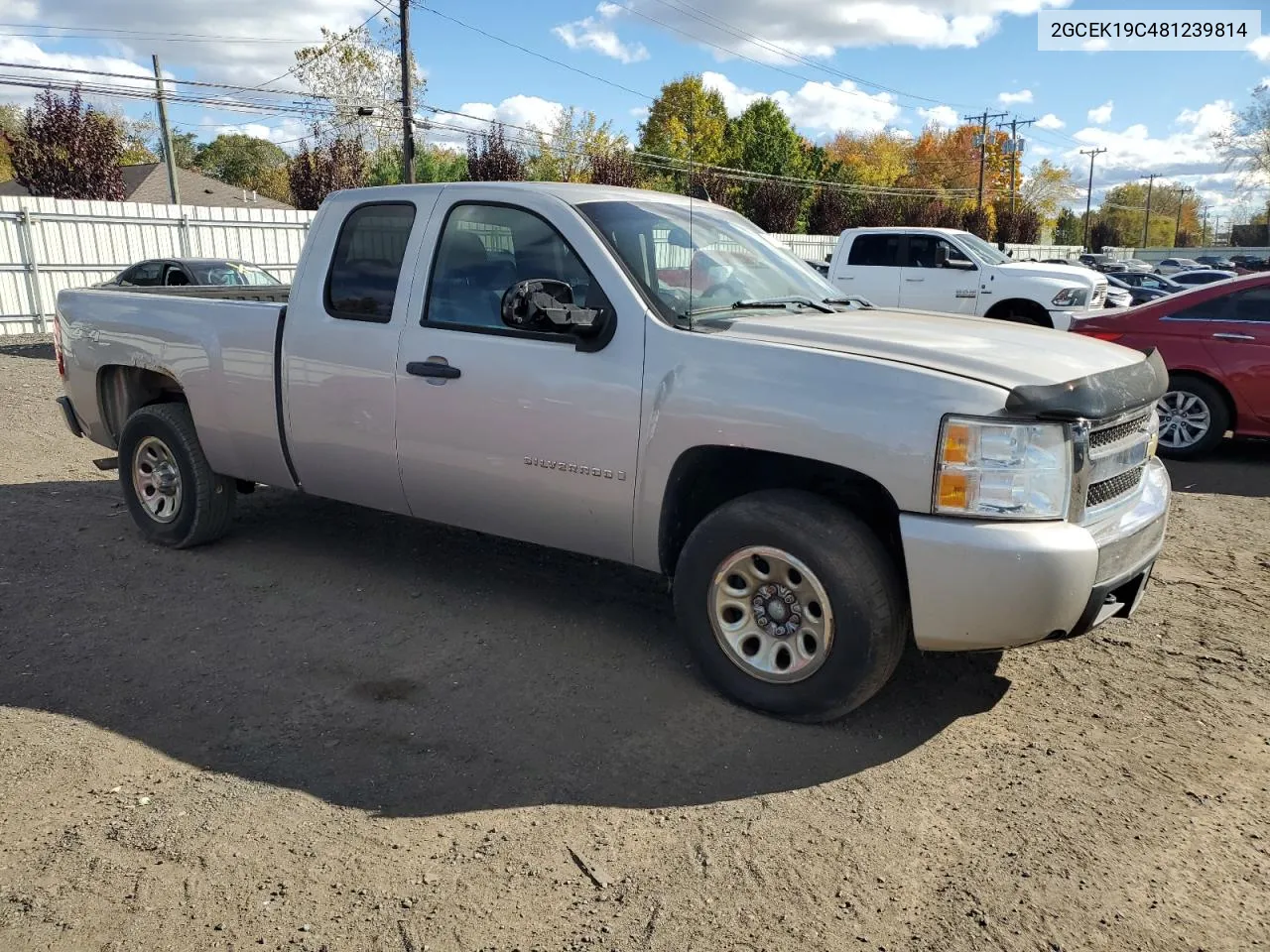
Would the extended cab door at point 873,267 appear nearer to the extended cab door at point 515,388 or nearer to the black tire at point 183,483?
the black tire at point 183,483

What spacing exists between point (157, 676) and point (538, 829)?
2.07 metres

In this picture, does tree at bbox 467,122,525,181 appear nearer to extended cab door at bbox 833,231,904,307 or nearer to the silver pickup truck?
extended cab door at bbox 833,231,904,307

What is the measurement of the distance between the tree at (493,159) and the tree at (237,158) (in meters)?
Result: 55.9

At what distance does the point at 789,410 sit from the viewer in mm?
3596

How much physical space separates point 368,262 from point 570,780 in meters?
2.79

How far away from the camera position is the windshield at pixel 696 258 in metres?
4.23

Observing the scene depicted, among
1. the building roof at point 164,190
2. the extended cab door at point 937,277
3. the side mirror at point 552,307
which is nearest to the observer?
the side mirror at point 552,307

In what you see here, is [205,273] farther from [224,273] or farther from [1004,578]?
[1004,578]

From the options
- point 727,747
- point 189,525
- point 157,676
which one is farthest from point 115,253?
→ point 727,747

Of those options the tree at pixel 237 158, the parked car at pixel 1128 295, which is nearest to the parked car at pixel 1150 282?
the parked car at pixel 1128 295

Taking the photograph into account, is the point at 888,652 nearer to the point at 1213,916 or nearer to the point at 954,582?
the point at 954,582

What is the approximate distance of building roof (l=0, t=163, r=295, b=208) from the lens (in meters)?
49.4

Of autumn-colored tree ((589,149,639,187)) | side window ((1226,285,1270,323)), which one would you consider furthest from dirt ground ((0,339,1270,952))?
autumn-colored tree ((589,149,639,187))

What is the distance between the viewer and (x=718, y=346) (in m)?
3.81
